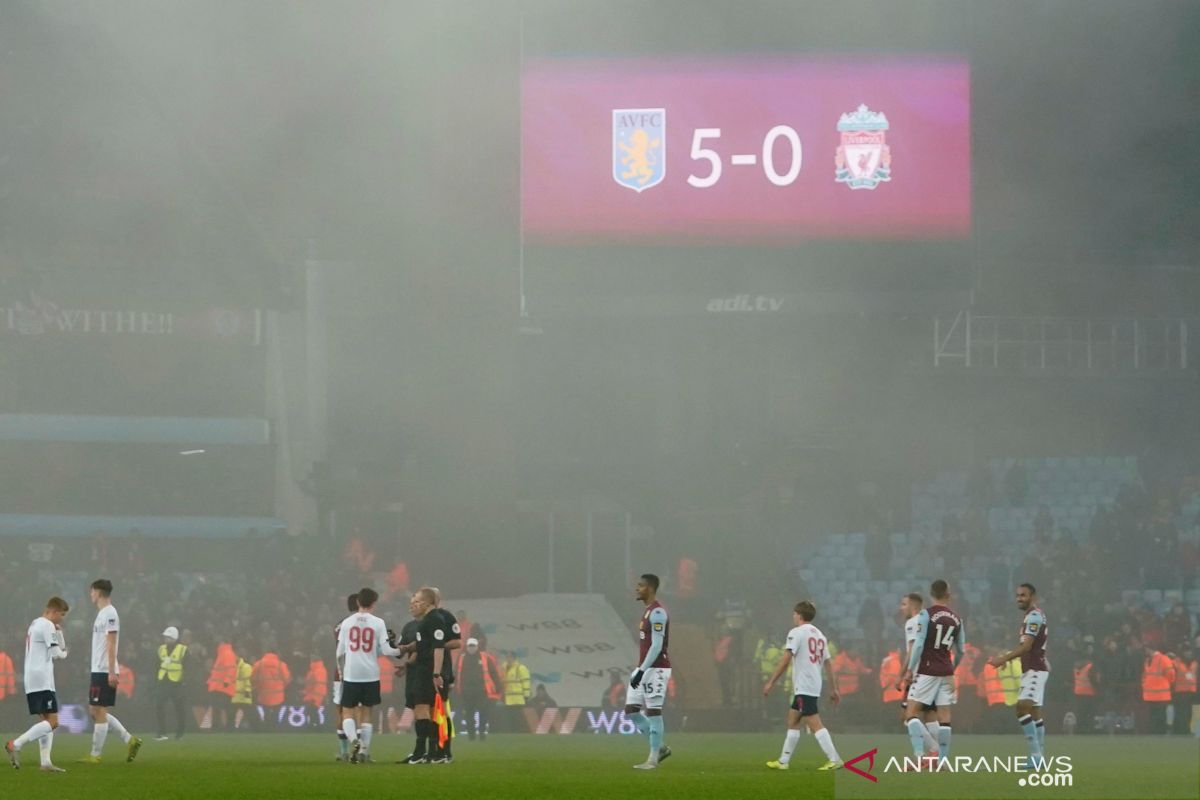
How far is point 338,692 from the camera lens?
11242mm

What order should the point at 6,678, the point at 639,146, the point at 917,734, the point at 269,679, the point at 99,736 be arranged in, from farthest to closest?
the point at 269,679 → the point at 6,678 → the point at 639,146 → the point at 99,736 → the point at 917,734

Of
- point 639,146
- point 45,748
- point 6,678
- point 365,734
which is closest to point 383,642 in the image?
point 365,734

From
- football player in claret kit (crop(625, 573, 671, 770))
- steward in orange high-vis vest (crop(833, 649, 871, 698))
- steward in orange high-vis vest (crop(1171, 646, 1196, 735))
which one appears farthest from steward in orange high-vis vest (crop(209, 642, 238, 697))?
steward in orange high-vis vest (crop(1171, 646, 1196, 735))

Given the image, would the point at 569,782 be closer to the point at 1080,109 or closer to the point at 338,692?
the point at 338,692

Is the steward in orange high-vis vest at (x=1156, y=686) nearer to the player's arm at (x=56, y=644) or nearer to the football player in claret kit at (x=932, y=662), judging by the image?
the football player in claret kit at (x=932, y=662)

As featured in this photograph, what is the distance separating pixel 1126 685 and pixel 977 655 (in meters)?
1.33

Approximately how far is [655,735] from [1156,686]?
311 inches

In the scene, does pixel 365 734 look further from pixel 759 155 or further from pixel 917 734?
pixel 759 155

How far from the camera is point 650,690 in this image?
10.1 metres

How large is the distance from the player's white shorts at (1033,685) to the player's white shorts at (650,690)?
1979 millimetres

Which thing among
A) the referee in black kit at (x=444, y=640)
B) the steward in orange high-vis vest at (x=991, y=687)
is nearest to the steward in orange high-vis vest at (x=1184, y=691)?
the steward in orange high-vis vest at (x=991, y=687)

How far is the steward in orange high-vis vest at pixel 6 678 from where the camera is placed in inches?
639

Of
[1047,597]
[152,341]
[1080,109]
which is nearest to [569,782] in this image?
[1080,109]

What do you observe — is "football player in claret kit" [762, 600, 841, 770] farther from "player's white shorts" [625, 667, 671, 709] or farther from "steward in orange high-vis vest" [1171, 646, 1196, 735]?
"steward in orange high-vis vest" [1171, 646, 1196, 735]
